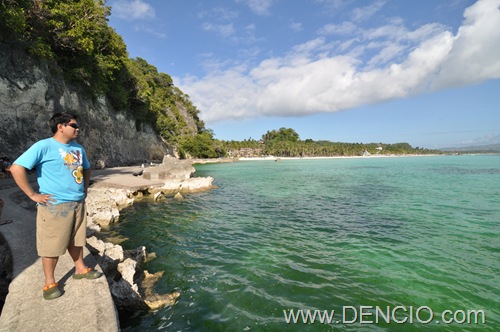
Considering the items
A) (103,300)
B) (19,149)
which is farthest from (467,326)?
(19,149)

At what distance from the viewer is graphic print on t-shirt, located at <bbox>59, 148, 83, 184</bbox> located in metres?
3.94

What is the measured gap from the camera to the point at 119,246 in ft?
24.9

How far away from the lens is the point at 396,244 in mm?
9773

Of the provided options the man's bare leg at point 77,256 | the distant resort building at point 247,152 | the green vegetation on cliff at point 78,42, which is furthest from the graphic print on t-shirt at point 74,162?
the distant resort building at point 247,152

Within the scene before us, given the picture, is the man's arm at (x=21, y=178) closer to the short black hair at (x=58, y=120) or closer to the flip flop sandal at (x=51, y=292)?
the short black hair at (x=58, y=120)

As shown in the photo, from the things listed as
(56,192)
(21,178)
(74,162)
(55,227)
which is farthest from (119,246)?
(21,178)

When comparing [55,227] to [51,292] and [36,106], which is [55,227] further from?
[36,106]

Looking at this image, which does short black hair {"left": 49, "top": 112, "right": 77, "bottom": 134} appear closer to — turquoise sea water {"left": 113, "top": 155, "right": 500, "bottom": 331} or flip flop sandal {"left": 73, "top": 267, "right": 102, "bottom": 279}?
flip flop sandal {"left": 73, "top": 267, "right": 102, "bottom": 279}

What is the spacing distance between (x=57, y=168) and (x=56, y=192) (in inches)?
14.7

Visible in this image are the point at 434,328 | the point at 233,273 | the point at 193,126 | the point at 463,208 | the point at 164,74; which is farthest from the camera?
the point at 193,126

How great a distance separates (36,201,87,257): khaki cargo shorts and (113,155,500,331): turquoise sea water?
2485 millimetres

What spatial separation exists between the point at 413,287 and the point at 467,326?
4.68ft

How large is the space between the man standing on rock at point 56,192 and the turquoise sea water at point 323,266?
2400 millimetres

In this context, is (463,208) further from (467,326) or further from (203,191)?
(203,191)
